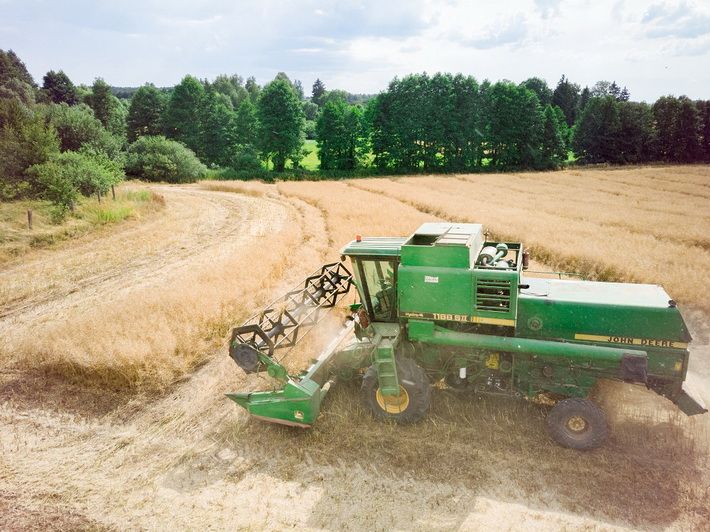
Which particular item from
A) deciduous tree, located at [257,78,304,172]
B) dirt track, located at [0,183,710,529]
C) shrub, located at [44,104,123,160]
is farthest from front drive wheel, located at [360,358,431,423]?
deciduous tree, located at [257,78,304,172]

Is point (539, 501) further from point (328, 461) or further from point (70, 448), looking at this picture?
point (70, 448)

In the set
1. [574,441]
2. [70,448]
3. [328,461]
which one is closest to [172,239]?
[70,448]

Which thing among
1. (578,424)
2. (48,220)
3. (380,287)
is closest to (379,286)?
(380,287)

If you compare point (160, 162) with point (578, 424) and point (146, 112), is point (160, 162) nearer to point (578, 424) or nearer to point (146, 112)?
point (146, 112)

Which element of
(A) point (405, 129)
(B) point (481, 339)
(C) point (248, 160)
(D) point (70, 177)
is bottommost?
(B) point (481, 339)

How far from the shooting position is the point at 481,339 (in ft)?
23.2

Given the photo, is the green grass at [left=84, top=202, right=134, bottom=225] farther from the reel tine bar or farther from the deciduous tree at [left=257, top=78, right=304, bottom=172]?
the deciduous tree at [left=257, top=78, right=304, bottom=172]

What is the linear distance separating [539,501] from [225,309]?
29.5ft

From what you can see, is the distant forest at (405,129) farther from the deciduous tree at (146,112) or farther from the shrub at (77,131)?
the shrub at (77,131)

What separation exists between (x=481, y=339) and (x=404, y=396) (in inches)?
63.9

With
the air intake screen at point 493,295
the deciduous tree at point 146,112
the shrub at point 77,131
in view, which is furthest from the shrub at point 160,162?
the air intake screen at point 493,295

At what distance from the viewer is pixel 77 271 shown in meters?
16.6

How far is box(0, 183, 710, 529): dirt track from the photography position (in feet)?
19.6

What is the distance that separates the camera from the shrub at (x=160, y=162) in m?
44.5
